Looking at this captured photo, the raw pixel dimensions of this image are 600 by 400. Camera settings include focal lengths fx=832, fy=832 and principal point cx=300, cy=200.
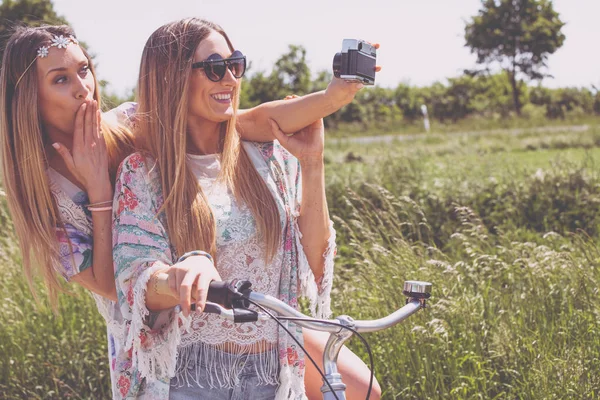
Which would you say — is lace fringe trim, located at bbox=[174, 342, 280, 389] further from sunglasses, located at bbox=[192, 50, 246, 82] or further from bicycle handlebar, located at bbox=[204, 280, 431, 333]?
sunglasses, located at bbox=[192, 50, 246, 82]

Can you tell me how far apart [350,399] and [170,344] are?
0.72 m

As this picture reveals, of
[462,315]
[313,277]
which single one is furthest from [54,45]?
[462,315]

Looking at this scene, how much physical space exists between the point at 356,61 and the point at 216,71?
0.48 m

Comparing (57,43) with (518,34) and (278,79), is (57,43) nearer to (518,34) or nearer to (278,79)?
(278,79)

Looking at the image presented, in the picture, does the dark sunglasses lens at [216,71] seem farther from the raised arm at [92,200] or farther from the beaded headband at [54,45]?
the beaded headband at [54,45]

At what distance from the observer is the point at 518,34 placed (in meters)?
33.4

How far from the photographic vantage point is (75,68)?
2.75m

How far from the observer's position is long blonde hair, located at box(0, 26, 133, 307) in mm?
2670

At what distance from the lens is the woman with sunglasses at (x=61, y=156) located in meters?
2.67

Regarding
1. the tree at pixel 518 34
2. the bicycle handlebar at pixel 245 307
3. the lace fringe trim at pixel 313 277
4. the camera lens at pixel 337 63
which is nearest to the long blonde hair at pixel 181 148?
the lace fringe trim at pixel 313 277

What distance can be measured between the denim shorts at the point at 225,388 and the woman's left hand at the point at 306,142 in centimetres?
67

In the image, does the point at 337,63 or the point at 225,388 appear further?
the point at 225,388

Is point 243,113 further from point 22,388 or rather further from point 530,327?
point 22,388

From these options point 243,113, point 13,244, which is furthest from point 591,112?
point 243,113
